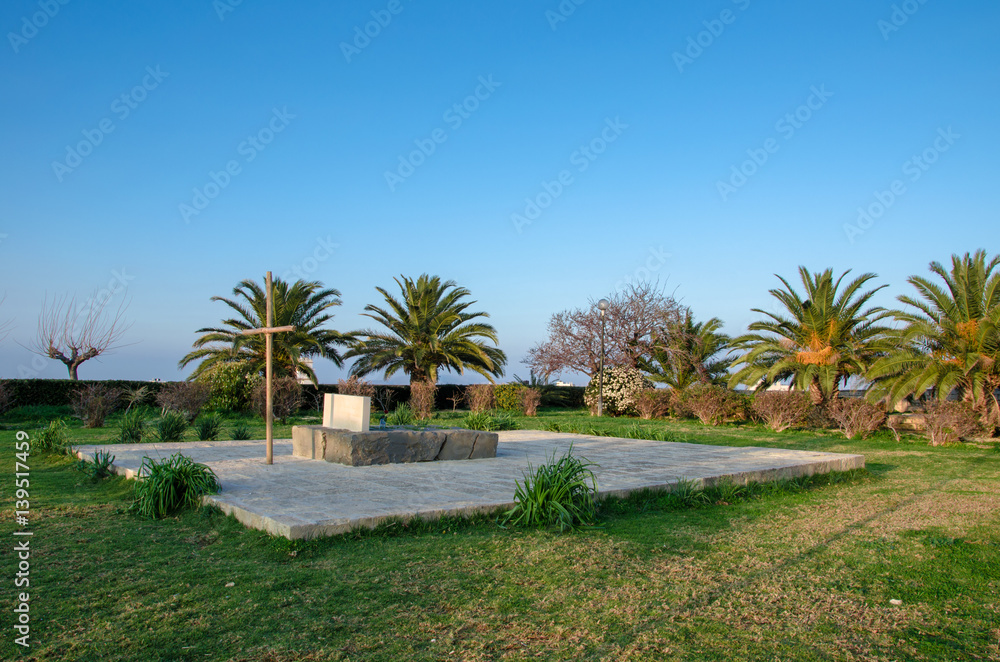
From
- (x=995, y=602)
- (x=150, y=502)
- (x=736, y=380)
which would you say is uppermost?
(x=736, y=380)

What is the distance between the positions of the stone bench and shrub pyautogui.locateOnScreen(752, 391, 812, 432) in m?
9.60

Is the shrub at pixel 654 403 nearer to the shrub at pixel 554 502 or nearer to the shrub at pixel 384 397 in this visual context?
the shrub at pixel 384 397

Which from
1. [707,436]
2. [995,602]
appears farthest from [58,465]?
[707,436]

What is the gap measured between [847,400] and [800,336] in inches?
146

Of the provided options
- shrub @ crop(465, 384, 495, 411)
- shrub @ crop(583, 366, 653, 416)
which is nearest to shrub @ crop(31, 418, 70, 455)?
shrub @ crop(465, 384, 495, 411)

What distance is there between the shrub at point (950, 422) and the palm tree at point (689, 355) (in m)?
10.9

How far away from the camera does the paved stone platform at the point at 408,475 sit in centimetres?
526

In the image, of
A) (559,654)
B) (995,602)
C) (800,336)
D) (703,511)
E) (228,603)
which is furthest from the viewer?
(800,336)

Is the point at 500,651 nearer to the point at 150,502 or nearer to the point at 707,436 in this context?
the point at 150,502

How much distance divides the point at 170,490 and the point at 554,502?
334 centimetres

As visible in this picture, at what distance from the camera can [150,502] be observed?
572cm

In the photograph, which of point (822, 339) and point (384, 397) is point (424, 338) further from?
point (822, 339)

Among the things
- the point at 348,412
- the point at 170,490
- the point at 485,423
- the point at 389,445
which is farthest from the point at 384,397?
the point at 170,490

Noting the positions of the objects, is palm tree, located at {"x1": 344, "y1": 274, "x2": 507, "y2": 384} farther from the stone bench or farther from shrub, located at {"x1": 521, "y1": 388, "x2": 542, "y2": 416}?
the stone bench
